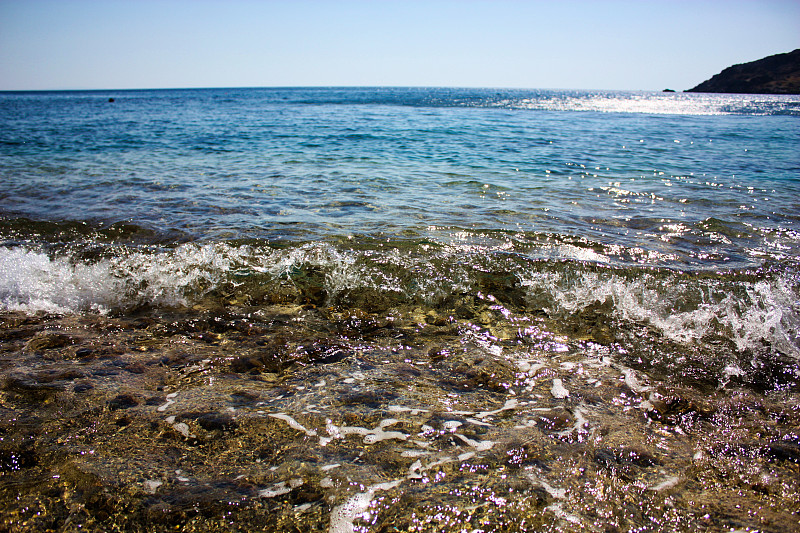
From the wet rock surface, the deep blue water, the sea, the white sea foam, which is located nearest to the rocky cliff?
the deep blue water

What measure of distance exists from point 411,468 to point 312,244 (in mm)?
4685

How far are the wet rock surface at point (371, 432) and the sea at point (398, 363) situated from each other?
0.06ft

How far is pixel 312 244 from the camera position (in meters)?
6.77

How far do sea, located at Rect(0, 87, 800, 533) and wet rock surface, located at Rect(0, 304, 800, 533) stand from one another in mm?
18

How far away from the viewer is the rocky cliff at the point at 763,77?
100631mm

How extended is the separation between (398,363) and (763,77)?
15482 centimetres

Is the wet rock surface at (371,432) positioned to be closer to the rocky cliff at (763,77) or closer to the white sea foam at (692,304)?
the white sea foam at (692,304)

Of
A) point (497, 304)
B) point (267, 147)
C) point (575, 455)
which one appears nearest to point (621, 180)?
point (497, 304)

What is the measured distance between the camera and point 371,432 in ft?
9.91

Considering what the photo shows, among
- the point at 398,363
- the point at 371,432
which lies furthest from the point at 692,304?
the point at 371,432

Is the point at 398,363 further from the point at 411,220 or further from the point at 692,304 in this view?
the point at 411,220

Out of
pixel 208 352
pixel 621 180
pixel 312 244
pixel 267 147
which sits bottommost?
pixel 208 352

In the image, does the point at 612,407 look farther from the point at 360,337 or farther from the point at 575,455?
the point at 360,337

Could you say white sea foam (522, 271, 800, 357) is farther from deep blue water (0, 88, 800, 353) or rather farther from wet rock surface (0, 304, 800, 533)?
wet rock surface (0, 304, 800, 533)
